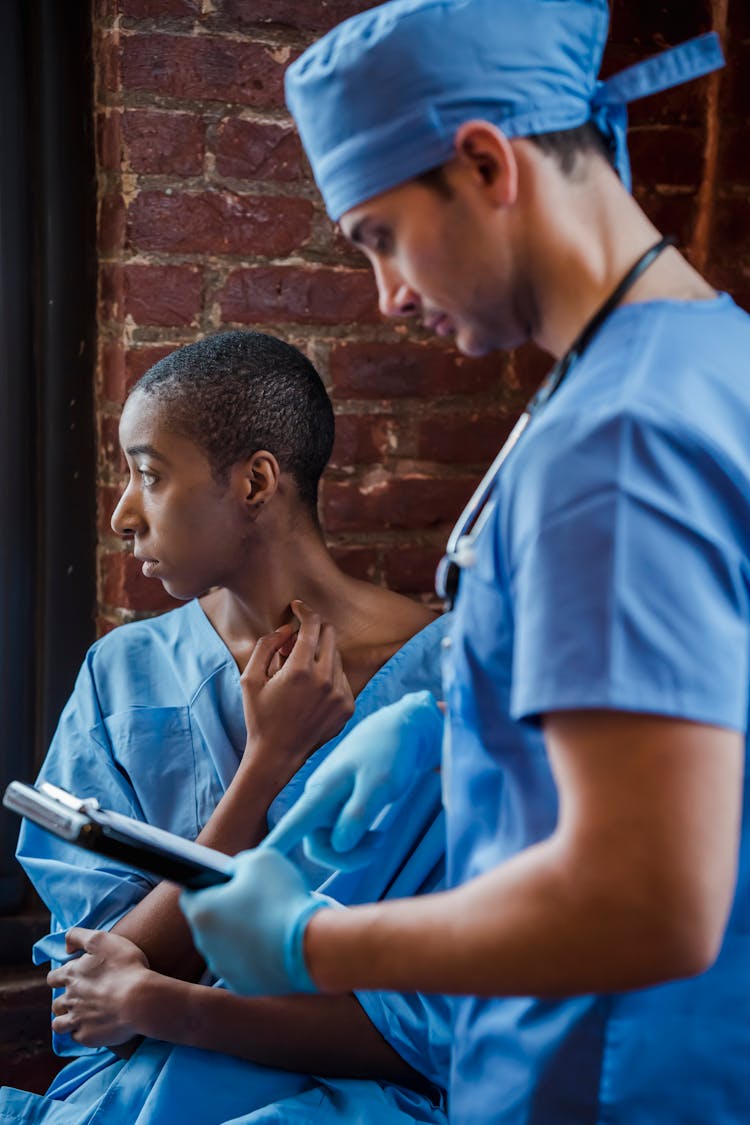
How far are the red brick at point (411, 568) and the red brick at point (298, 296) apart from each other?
1.06 feet

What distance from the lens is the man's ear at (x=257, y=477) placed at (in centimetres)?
137

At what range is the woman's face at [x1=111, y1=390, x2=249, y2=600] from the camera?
4.44 feet

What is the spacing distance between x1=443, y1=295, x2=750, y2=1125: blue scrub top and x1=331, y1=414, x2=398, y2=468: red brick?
888 mm

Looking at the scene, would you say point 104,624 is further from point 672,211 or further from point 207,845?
point 672,211

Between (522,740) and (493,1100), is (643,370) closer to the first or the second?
(522,740)

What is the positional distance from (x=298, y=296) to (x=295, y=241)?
0.23 ft

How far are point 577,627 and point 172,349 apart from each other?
1075mm

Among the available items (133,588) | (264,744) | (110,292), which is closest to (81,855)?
(264,744)

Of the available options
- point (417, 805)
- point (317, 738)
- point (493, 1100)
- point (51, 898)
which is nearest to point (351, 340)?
point (317, 738)

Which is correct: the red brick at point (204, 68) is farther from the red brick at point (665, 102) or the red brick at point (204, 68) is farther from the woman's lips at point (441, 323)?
the woman's lips at point (441, 323)

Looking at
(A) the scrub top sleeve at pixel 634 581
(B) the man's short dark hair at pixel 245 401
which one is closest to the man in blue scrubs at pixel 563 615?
(A) the scrub top sleeve at pixel 634 581

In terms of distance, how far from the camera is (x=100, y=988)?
127 cm

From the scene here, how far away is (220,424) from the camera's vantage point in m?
1.36

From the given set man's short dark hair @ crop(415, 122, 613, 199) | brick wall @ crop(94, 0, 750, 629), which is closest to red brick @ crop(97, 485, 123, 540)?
Answer: brick wall @ crop(94, 0, 750, 629)
